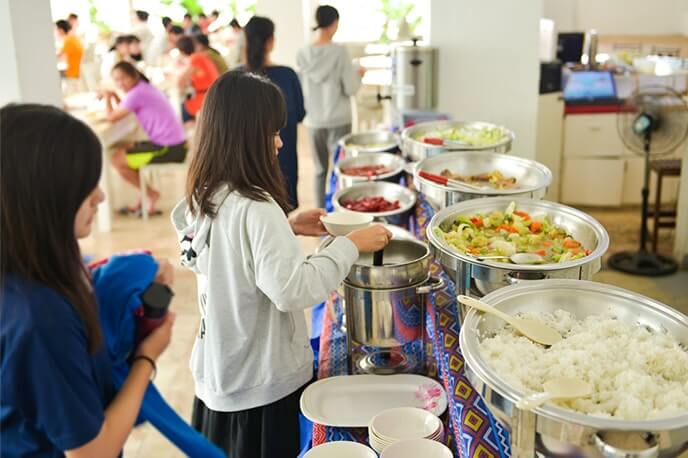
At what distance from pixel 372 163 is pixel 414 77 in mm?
937

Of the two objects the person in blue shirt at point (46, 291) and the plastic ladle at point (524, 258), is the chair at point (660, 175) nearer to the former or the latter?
the plastic ladle at point (524, 258)

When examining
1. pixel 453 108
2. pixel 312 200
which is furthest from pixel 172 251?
pixel 453 108

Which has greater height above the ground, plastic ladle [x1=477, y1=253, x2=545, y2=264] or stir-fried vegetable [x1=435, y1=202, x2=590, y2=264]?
plastic ladle [x1=477, y1=253, x2=545, y2=264]

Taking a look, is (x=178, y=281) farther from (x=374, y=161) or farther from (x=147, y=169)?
(x=374, y=161)

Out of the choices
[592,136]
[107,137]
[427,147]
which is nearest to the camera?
[427,147]

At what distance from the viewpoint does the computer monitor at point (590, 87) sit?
15.6 feet

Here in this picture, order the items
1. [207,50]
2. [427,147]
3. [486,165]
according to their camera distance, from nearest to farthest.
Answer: [486,165], [427,147], [207,50]

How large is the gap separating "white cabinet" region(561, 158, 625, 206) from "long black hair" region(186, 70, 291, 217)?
3.72 meters

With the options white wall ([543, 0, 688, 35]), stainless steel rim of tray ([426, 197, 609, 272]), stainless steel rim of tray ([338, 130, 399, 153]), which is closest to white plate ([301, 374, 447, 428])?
stainless steel rim of tray ([426, 197, 609, 272])

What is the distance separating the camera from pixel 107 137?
4.95 meters

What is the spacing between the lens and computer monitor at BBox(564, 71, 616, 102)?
15.6 ft

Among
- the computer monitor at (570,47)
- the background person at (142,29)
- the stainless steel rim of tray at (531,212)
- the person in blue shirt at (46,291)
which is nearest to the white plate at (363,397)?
the stainless steel rim of tray at (531,212)

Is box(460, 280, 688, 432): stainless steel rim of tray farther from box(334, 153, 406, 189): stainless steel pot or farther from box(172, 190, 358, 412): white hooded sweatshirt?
box(334, 153, 406, 189): stainless steel pot

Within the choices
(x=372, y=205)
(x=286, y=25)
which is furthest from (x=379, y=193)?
(x=286, y=25)
